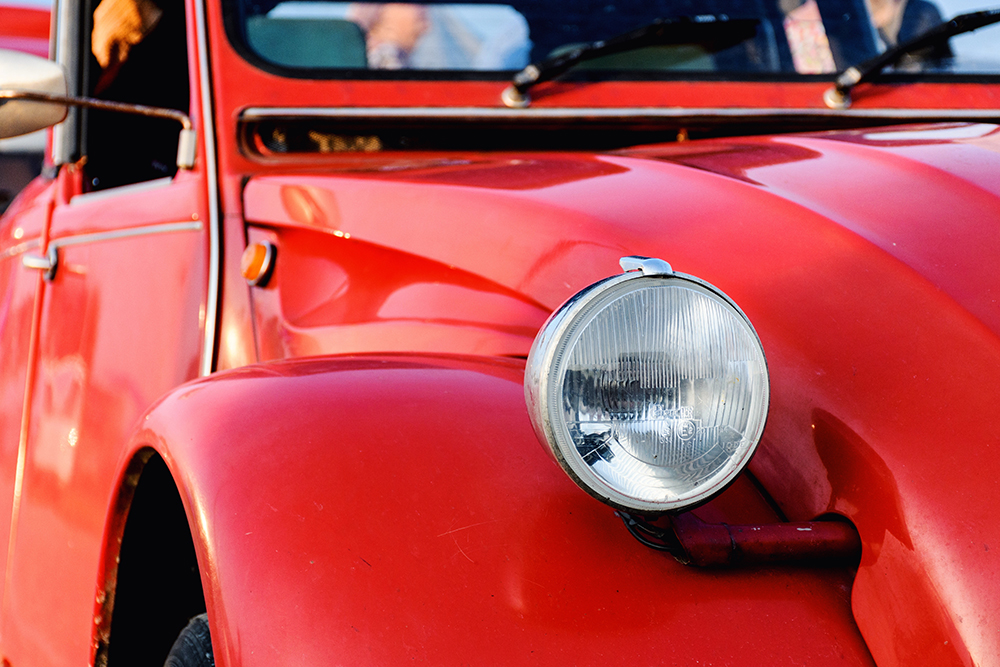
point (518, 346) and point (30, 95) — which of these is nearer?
point (518, 346)

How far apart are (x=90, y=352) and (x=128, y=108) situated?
458 mm

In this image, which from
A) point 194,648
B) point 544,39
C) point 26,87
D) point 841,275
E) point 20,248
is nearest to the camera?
point 841,275

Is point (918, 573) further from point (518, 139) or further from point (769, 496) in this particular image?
point (518, 139)

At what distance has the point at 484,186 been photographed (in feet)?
4.60

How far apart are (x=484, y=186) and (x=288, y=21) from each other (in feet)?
2.21

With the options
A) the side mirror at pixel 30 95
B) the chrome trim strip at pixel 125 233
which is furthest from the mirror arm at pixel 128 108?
the chrome trim strip at pixel 125 233

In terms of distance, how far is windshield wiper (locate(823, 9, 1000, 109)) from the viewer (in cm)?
171

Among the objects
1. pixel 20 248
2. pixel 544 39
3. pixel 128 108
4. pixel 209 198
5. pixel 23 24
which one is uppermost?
pixel 544 39

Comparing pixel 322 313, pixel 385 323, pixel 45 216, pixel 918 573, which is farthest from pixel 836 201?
pixel 45 216

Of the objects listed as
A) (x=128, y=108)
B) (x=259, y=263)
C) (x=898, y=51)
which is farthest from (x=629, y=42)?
(x=128, y=108)

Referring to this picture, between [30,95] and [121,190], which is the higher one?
[30,95]

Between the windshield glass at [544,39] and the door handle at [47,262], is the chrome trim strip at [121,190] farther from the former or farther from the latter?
the windshield glass at [544,39]

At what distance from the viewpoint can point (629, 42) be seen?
1.75 m

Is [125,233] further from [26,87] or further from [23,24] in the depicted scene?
[23,24]
